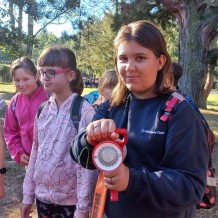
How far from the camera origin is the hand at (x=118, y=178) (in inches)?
48.5

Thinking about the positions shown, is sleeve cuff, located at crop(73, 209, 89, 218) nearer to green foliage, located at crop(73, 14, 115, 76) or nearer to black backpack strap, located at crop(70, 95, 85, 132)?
black backpack strap, located at crop(70, 95, 85, 132)

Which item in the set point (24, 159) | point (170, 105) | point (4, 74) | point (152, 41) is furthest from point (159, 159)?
point (4, 74)

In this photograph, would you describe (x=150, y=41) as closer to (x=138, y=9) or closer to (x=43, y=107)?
(x=43, y=107)

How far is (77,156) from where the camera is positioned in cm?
156

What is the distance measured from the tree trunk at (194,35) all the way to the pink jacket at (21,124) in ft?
26.6

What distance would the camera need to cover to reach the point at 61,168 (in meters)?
2.23

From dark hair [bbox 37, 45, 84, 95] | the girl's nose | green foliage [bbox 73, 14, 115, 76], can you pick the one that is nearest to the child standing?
dark hair [bbox 37, 45, 84, 95]

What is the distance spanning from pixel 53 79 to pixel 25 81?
0.79 meters

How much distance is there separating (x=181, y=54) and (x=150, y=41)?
31.4 feet

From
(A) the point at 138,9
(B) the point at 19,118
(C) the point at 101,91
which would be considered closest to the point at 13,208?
(B) the point at 19,118

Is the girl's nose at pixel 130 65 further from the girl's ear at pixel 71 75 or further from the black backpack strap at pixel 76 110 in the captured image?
the girl's ear at pixel 71 75

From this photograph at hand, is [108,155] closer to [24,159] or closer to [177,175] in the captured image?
[177,175]

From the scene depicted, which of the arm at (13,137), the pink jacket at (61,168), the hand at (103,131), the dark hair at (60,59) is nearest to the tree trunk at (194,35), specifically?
the arm at (13,137)

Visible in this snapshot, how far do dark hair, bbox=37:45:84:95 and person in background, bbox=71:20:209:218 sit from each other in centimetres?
79
